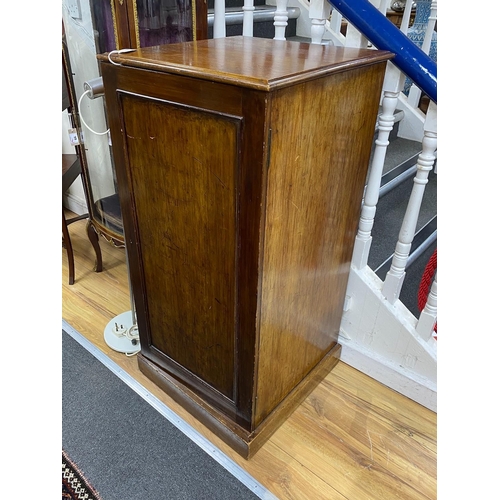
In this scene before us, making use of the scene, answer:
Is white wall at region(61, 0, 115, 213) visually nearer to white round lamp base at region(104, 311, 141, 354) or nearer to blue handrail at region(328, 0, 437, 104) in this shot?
white round lamp base at region(104, 311, 141, 354)

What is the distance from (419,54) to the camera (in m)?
1.12

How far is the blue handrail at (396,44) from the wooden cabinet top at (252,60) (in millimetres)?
52

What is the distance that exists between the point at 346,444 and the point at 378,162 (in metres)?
0.95

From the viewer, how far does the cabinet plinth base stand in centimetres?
132

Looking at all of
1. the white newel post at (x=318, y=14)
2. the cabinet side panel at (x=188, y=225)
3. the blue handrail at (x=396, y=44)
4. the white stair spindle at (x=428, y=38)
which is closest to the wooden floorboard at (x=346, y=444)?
the cabinet side panel at (x=188, y=225)

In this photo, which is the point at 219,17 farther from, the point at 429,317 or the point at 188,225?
the point at 429,317

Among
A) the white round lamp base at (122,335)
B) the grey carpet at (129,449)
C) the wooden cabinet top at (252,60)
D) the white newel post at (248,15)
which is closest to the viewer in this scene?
the wooden cabinet top at (252,60)

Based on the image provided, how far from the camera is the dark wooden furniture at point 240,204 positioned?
0.87 m

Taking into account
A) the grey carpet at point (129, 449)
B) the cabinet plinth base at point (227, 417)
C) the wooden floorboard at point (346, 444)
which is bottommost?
the wooden floorboard at point (346, 444)

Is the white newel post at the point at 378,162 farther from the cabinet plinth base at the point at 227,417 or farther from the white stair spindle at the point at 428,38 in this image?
the white stair spindle at the point at 428,38

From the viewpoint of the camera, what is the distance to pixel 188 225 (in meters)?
1.10

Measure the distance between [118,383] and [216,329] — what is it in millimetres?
607

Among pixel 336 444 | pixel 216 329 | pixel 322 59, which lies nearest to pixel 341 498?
pixel 336 444

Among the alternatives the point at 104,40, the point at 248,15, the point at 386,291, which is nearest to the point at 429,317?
the point at 386,291
